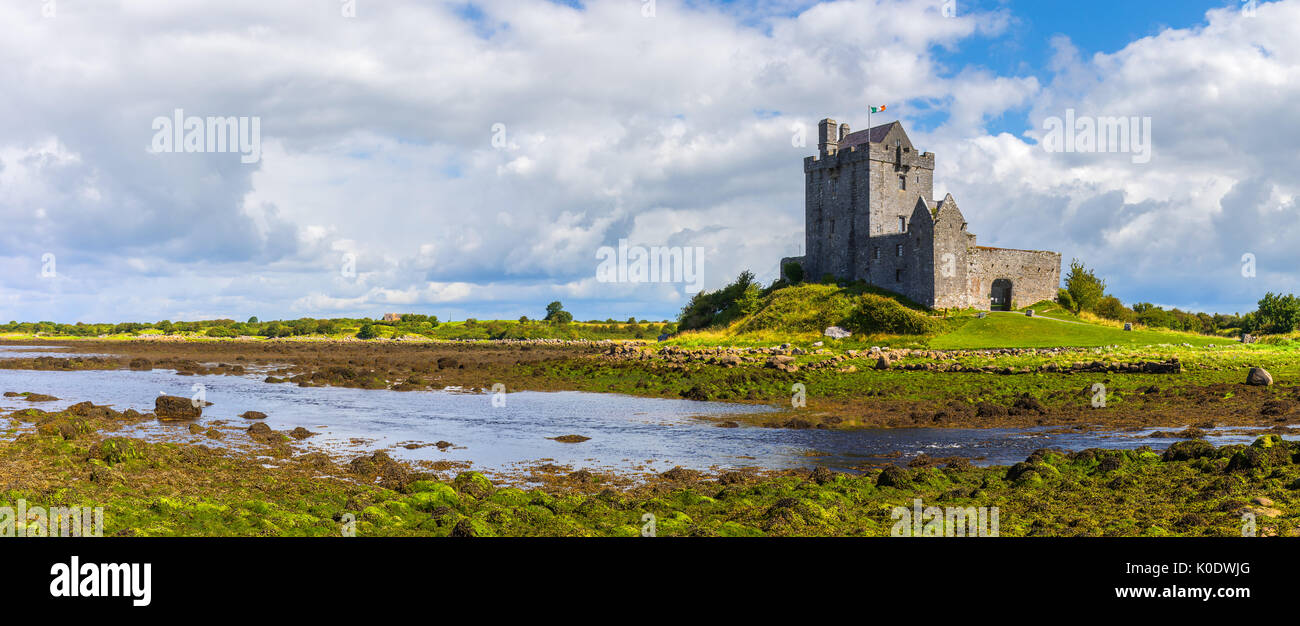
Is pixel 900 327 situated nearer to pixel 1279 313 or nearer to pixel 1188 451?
pixel 1279 313

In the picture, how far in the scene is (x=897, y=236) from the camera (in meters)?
62.2

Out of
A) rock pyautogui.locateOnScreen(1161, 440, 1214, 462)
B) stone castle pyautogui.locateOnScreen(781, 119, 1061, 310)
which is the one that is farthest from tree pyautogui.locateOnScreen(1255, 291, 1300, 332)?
rock pyautogui.locateOnScreen(1161, 440, 1214, 462)

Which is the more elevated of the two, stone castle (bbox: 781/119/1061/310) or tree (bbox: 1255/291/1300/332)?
stone castle (bbox: 781/119/1061/310)

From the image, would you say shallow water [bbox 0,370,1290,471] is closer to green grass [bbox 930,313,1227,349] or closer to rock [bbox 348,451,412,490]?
rock [bbox 348,451,412,490]

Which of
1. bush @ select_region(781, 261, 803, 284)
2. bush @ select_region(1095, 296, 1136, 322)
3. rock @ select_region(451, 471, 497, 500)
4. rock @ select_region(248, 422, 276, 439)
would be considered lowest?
rock @ select_region(248, 422, 276, 439)

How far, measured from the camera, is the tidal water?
19.2 m

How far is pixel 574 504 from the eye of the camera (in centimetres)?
1322

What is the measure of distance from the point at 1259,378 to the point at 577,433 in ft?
80.3

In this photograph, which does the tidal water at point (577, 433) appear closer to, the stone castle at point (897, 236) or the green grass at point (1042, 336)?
the green grass at point (1042, 336)

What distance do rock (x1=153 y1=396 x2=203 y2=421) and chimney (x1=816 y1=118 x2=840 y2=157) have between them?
55299mm

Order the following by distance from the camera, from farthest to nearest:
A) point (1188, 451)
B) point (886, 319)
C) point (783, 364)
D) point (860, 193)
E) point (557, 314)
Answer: point (557, 314) < point (860, 193) < point (886, 319) < point (783, 364) < point (1188, 451)

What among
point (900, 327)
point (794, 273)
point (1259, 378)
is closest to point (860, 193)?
point (794, 273)

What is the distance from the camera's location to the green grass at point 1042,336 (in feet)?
148
